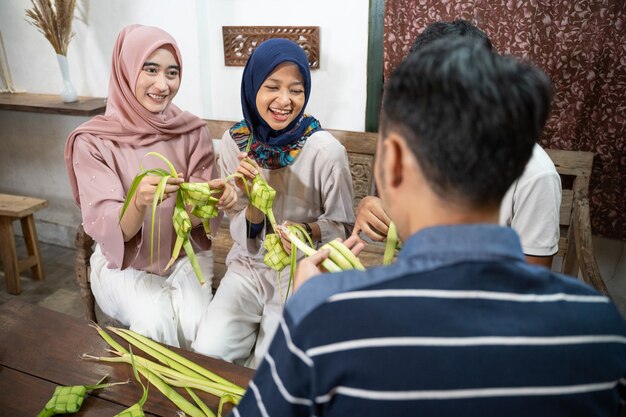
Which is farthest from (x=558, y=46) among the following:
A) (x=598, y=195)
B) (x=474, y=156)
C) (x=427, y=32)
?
(x=474, y=156)

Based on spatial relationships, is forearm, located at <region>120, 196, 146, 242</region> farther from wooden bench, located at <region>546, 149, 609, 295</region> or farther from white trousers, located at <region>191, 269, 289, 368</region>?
wooden bench, located at <region>546, 149, 609, 295</region>

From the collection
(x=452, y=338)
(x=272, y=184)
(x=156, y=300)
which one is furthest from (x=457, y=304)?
(x=156, y=300)

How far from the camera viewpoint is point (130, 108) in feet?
7.00

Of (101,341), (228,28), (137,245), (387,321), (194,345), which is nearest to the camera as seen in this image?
(387,321)

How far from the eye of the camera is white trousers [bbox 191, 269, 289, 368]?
194 centimetres

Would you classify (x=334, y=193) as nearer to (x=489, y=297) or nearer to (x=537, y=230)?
(x=537, y=230)

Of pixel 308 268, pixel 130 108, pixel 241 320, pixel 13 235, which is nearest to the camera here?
pixel 308 268

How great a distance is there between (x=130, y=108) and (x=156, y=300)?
0.86 meters

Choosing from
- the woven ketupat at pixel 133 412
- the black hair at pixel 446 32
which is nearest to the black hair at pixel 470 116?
the black hair at pixel 446 32

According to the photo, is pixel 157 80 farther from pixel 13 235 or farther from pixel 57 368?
pixel 13 235

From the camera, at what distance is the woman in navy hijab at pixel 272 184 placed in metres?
1.93

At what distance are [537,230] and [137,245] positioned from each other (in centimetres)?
163

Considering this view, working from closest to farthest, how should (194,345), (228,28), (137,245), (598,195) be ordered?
(194,345)
(137,245)
(598,195)
(228,28)

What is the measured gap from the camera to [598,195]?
2449 mm
